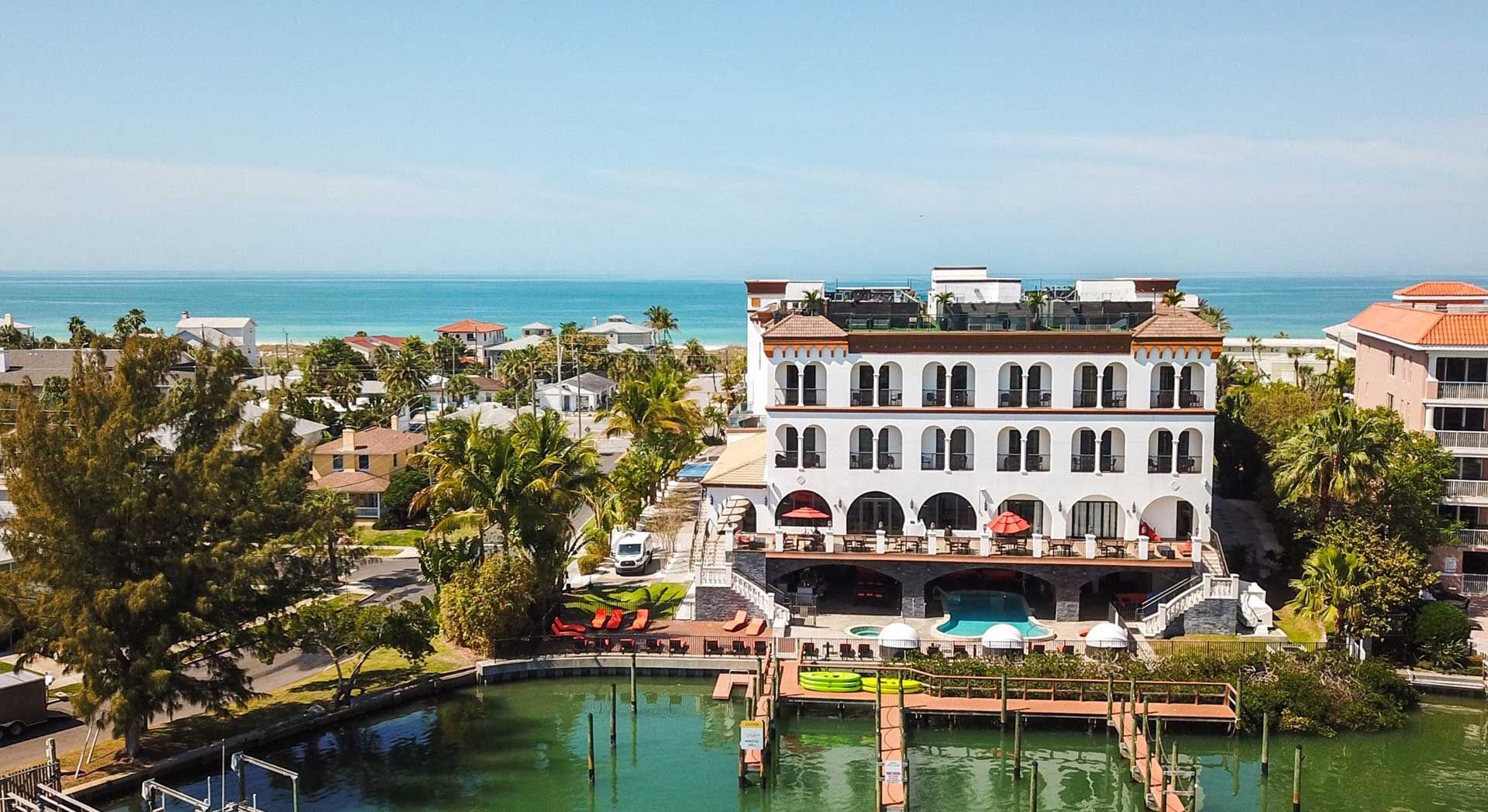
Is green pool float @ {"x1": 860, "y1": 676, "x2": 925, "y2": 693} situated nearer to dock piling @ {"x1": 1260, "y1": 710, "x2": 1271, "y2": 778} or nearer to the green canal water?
the green canal water

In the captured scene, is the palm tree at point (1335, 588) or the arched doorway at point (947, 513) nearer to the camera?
the palm tree at point (1335, 588)

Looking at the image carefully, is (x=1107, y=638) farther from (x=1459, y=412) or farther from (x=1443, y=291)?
(x=1443, y=291)

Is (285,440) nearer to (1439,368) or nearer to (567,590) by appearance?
(567,590)

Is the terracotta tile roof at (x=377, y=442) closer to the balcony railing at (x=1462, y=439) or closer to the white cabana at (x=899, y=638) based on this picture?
the white cabana at (x=899, y=638)

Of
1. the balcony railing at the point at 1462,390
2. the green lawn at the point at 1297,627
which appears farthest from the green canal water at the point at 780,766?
the balcony railing at the point at 1462,390

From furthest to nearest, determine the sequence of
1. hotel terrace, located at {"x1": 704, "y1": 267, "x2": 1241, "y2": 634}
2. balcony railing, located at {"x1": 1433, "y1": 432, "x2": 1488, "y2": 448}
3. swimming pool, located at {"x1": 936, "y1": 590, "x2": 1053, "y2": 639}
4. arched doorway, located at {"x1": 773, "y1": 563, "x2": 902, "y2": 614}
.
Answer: balcony railing, located at {"x1": 1433, "y1": 432, "x2": 1488, "y2": 448} < arched doorway, located at {"x1": 773, "y1": 563, "x2": 902, "y2": 614} < hotel terrace, located at {"x1": 704, "y1": 267, "x2": 1241, "y2": 634} < swimming pool, located at {"x1": 936, "y1": 590, "x2": 1053, "y2": 639}

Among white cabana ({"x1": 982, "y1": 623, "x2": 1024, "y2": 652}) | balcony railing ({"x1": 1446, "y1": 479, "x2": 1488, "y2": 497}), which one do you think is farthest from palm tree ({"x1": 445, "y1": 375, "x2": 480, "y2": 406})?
balcony railing ({"x1": 1446, "y1": 479, "x2": 1488, "y2": 497})
